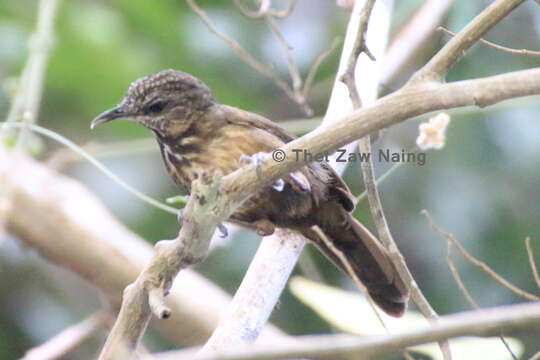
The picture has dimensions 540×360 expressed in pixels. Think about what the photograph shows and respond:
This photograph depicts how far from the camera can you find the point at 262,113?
4383 mm

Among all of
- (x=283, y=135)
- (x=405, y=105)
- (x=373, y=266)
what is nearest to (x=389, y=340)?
(x=405, y=105)

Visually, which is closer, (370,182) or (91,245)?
(370,182)

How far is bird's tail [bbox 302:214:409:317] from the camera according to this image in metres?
2.72

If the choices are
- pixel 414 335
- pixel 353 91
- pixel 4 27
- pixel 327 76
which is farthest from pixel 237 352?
pixel 4 27

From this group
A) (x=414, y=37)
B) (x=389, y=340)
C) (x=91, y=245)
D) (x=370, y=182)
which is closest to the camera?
(x=389, y=340)

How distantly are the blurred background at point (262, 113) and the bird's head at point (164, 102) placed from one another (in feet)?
3.78

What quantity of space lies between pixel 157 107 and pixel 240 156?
0.32 metres

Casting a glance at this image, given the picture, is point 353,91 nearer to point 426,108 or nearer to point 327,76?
point 426,108

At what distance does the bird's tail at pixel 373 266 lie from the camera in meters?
2.72

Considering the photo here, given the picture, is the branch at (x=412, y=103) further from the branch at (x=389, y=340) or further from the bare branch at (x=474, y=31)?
the branch at (x=389, y=340)

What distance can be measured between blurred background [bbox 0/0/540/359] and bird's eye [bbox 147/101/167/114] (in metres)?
1.17

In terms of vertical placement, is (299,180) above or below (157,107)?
below

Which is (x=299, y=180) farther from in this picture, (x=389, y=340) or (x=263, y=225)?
(x=389, y=340)

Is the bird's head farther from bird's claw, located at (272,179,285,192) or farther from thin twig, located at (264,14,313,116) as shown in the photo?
thin twig, located at (264,14,313,116)
